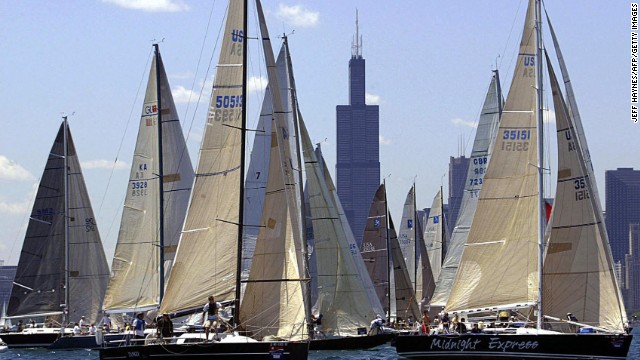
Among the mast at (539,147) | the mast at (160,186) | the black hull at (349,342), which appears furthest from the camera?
the mast at (160,186)

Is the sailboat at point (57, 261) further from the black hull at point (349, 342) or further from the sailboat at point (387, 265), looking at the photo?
the sailboat at point (387, 265)

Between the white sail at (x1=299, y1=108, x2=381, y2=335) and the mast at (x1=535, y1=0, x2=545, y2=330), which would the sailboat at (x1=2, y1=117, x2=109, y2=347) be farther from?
the mast at (x1=535, y1=0, x2=545, y2=330)

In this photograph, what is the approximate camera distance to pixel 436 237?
72688 mm

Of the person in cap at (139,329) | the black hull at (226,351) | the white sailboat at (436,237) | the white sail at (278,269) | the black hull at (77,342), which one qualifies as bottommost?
the black hull at (77,342)

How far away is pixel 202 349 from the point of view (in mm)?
33000

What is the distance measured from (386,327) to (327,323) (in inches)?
337

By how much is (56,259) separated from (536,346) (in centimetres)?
2809

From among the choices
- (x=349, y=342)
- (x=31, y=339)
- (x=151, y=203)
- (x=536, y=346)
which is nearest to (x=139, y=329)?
(x=536, y=346)

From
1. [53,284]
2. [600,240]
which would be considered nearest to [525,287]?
[600,240]

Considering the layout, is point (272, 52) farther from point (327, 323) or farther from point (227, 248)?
point (327, 323)

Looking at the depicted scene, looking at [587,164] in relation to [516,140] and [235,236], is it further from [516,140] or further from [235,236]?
[235,236]

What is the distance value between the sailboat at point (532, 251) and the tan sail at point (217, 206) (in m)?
6.62

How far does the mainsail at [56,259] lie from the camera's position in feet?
190

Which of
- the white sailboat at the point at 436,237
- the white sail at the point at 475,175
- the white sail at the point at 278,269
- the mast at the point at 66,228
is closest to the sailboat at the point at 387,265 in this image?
the white sailboat at the point at 436,237
